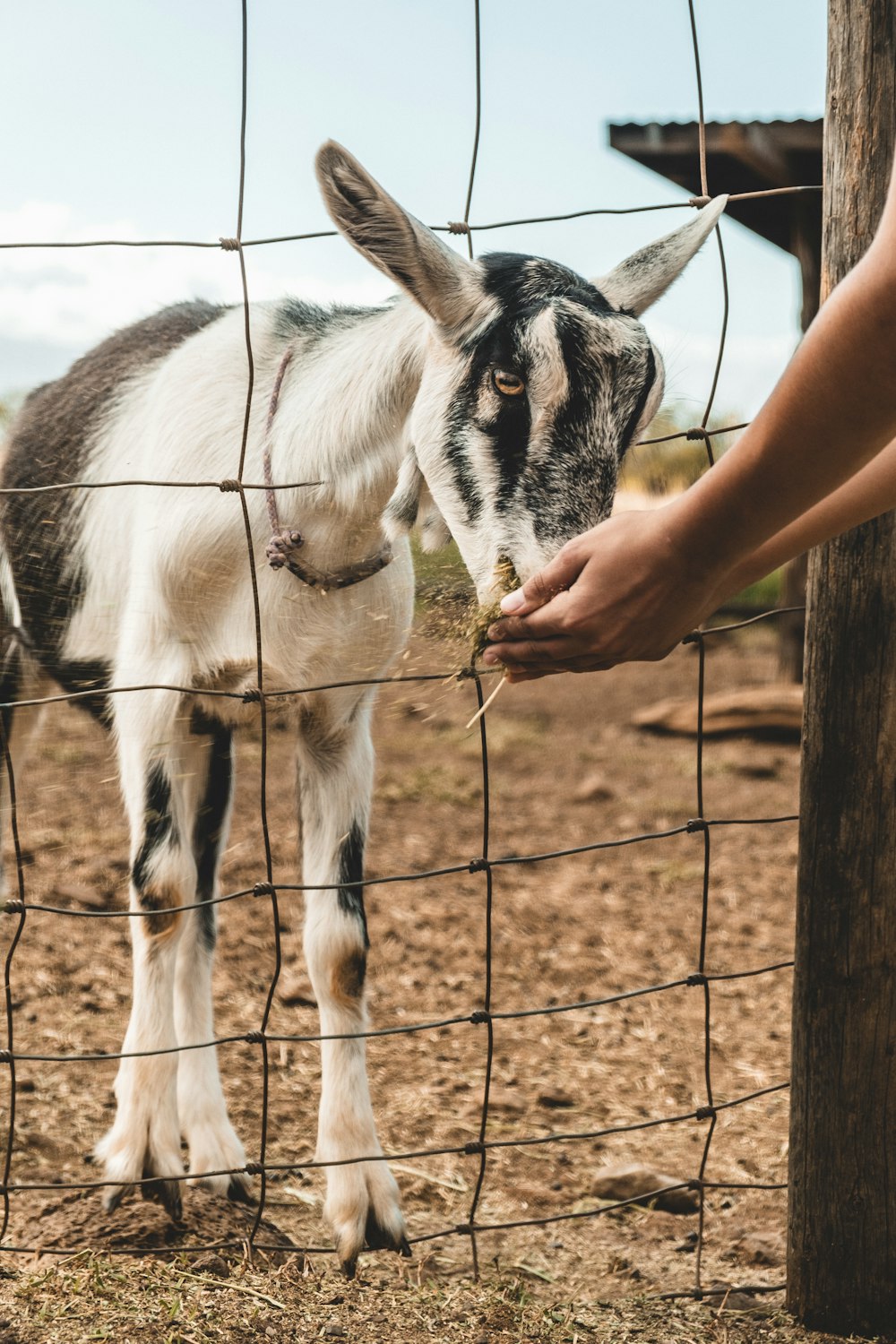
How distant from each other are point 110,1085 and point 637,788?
3.91 meters

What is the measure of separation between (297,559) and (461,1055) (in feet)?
5.64

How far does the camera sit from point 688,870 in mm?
5570

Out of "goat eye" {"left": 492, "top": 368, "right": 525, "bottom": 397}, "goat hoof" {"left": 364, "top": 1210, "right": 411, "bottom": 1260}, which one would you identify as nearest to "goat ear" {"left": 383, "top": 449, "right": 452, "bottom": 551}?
"goat eye" {"left": 492, "top": 368, "right": 525, "bottom": 397}

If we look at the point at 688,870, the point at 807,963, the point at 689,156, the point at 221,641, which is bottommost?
the point at 688,870

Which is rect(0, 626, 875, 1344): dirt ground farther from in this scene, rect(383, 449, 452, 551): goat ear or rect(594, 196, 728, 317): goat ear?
rect(594, 196, 728, 317): goat ear

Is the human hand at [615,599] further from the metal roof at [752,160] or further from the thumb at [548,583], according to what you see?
the metal roof at [752,160]

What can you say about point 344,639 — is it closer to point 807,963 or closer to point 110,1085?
point 807,963

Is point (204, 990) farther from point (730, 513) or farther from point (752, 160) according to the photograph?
point (752, 160)

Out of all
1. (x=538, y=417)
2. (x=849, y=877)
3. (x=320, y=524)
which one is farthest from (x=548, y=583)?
(x=320, y=524)

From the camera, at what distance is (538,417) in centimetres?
237

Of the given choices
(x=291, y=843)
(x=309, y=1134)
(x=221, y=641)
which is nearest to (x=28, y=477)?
(x=221, y=641)

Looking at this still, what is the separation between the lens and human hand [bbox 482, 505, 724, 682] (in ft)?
5.29

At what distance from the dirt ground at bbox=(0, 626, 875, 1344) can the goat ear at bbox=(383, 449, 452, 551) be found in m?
0.26

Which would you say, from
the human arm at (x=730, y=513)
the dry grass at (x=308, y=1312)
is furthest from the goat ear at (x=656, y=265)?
the dry grass at (x=308, y=1312)
